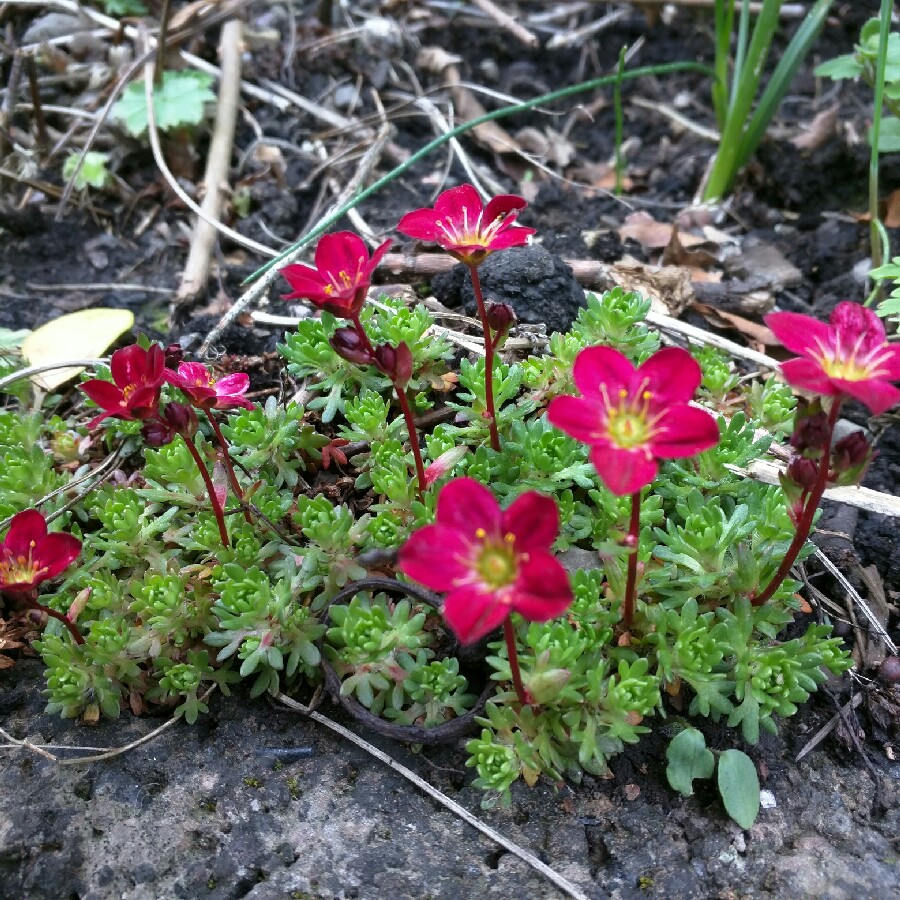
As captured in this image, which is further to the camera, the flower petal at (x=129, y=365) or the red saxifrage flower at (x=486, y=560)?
the flower petal at (x=129, y=365)

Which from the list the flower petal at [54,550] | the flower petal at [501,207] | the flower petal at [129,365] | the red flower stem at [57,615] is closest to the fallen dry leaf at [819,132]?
the flower petal at [501,207]

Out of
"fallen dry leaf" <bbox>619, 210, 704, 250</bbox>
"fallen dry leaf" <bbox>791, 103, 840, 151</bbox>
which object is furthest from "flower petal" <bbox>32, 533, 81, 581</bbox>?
"fallen dry leaf" <bbox>791, 103, 840, 151</bbox>

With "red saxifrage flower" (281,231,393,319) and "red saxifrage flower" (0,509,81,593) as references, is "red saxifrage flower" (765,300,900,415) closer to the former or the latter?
"red saxifrage flower" (281,231,393,319)

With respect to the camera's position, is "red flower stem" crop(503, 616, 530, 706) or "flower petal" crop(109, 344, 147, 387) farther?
"flower petal" crop(109, 344, 147, 387)

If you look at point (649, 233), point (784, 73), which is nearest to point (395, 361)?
point (649, 233)

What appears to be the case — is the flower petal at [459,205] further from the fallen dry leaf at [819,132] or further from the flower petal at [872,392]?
the fallen dry leaf at [819,132]

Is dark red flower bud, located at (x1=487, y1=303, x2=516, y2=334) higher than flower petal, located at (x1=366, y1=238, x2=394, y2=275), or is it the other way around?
flower petal, located at (x1=366, y1=238, x2=394, y2=275)

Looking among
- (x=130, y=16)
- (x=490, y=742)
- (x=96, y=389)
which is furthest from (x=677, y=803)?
(x=130, y=16)

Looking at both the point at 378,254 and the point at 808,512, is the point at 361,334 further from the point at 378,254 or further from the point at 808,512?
the point at 808,512
